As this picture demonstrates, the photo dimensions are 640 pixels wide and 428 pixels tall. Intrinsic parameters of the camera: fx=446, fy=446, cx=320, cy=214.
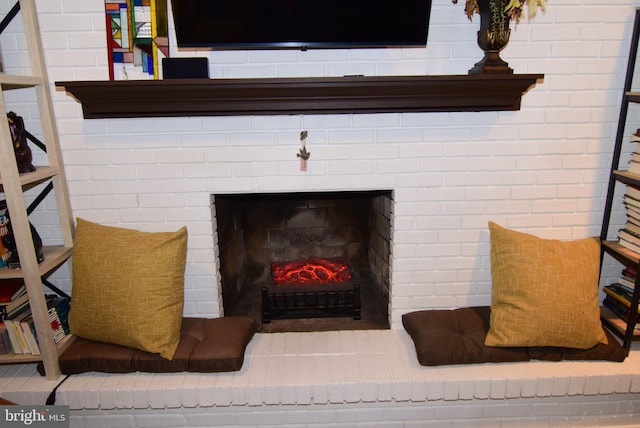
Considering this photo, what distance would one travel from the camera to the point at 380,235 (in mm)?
2338

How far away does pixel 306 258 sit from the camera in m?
2.51

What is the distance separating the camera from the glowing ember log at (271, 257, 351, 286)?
2385 millimetres

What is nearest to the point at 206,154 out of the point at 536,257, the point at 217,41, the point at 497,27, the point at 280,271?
the point at 217,41

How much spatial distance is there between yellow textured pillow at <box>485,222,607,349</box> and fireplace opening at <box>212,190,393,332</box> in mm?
571

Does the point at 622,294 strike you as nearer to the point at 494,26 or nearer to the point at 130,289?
the point at 494,26

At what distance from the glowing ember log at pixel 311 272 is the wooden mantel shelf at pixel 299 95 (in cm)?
91

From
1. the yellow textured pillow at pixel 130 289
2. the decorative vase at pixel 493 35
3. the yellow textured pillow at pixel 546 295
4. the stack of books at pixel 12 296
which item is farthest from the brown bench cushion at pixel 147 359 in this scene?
the decorative vase at pixel 493 35

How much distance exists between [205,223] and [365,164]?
0.76 m

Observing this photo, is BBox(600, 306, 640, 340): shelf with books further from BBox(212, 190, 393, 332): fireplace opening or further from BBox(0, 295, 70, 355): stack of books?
BBox(0, 295, 70, 355): stack of books

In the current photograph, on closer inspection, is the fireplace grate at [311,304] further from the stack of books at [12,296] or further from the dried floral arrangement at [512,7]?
the dried floral arrangement at [512,7]

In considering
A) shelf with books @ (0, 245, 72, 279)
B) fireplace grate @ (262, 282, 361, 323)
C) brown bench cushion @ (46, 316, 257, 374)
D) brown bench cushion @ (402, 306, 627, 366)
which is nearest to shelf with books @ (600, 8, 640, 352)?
brown bench cushion @ (402, 306, 627, 366)

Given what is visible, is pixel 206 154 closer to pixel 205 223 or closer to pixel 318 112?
pixel 205 223

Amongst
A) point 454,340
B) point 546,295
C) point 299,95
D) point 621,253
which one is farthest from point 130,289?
point 621,253

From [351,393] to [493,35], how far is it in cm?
150
